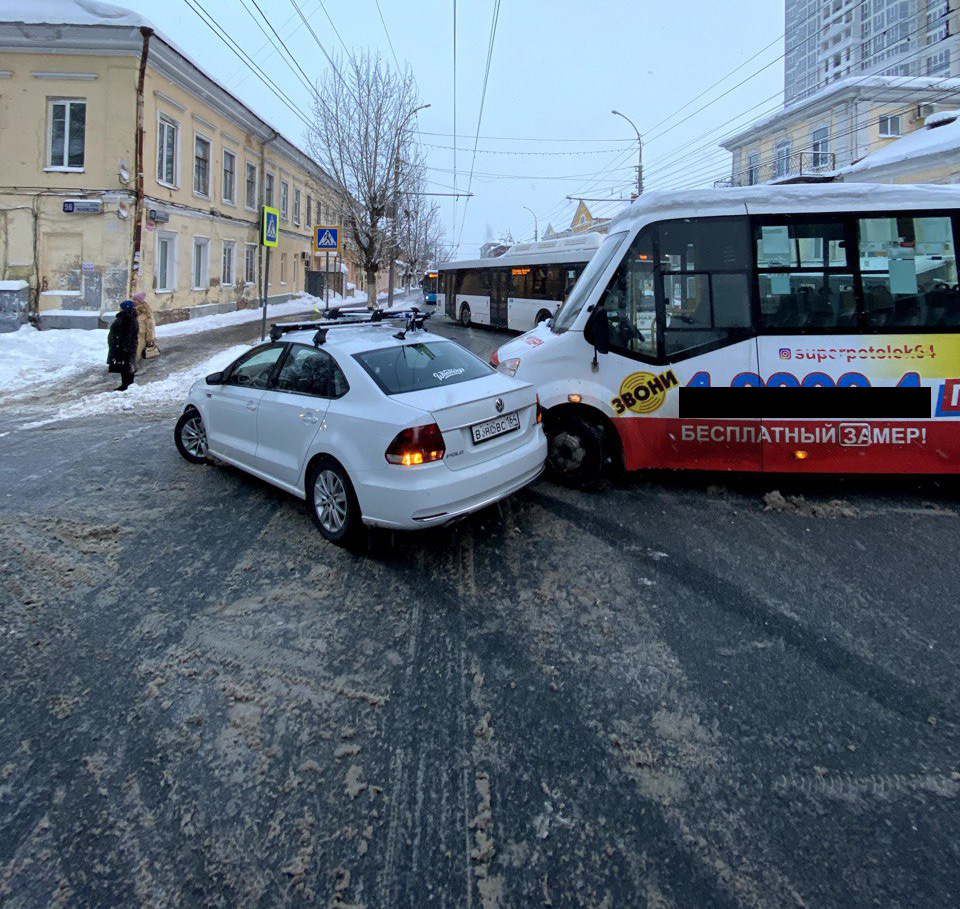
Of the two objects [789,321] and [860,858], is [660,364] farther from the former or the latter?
[860,858]

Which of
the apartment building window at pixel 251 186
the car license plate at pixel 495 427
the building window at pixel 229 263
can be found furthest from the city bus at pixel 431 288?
the car license plate at pixel 495 427

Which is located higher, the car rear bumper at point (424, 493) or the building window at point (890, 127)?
the building window at point (890, 127)

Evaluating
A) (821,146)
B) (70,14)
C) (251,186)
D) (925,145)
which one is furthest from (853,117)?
(70,14)

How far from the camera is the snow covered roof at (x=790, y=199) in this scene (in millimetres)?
5820

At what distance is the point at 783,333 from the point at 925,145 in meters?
24.9

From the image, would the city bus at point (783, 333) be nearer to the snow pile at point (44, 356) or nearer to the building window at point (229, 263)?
the snow pile at point (44, 356)

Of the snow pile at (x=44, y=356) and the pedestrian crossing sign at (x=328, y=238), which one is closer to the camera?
the snow pile at (x=44, y=356)

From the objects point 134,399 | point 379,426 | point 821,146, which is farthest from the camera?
point 821,146

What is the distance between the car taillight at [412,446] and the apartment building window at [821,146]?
45.5 meters

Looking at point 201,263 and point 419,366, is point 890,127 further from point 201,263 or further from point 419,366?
point 419,366

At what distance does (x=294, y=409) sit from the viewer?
531cm

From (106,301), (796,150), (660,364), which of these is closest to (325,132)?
(106,301)

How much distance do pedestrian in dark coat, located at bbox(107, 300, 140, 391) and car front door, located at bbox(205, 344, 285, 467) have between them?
257 inches

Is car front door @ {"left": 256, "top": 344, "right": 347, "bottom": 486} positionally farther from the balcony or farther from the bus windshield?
the balcony
